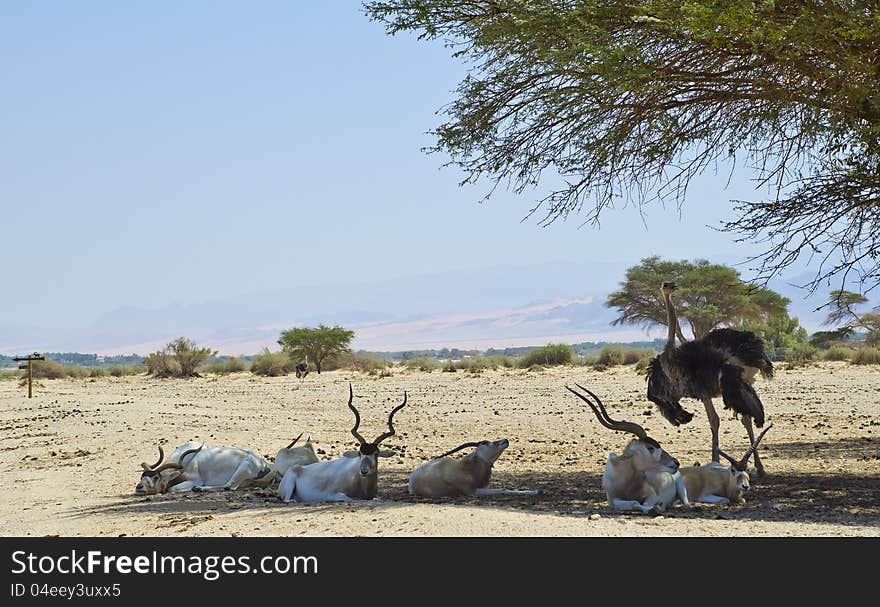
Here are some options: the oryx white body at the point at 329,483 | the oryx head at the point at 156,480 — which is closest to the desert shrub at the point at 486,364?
the oryx head at the point at 156,480

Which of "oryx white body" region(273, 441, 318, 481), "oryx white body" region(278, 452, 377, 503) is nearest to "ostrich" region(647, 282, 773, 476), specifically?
"oryx white body" region(278, 452, 377, 503)

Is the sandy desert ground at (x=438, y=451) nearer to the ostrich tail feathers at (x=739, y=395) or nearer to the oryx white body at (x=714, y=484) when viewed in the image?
the oryx white body at (x=714, y=484)

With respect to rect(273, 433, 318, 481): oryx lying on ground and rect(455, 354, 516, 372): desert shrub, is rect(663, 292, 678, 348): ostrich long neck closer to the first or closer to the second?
rect(273, 433, 318, 481): oryx lying on ground

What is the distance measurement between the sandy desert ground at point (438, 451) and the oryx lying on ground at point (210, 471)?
0.40 m

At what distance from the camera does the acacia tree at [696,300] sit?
4403 cm

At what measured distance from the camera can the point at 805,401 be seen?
2288 centimetres

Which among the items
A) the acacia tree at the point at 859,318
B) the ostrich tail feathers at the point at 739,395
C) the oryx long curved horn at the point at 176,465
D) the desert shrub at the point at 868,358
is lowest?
the oryx long curved horn at the point at 176,465

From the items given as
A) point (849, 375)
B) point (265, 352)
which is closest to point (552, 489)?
point (849, 375)

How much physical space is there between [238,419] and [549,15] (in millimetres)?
12628

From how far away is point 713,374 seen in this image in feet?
40.3

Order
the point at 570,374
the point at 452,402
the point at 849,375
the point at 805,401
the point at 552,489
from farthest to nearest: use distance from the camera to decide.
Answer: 1. the point at 570,374
2. the point at 849,375
3. the point at 452,402
4. the point at 805,401
5. the point at 552,489

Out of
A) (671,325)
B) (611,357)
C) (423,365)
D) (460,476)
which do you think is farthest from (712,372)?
(423,365)

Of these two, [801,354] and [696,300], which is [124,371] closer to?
[696,300]
